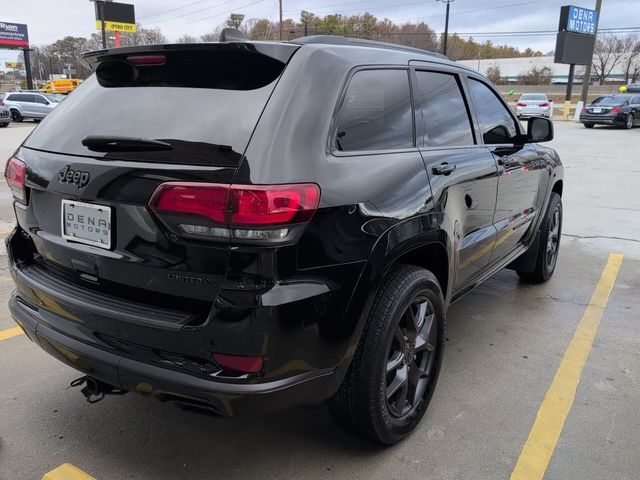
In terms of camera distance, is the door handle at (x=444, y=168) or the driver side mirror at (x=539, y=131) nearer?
the door handle at (x=444, y=168)

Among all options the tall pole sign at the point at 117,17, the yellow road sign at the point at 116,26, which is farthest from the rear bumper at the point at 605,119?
the yellow road sign at the point at 116,26

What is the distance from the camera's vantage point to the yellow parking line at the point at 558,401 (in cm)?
253

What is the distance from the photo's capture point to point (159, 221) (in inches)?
78.7

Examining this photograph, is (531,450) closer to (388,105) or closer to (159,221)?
(388,105)

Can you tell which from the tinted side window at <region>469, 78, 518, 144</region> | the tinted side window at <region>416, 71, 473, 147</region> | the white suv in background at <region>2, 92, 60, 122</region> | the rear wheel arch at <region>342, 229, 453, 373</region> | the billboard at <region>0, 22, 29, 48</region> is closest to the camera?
the rear wheel arch at <region>342, 229, 453, 373</region>

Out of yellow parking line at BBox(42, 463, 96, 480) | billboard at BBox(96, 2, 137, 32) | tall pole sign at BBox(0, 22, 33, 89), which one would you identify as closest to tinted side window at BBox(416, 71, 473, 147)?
yellow parking line at BBox(42, 463, 96, 480)

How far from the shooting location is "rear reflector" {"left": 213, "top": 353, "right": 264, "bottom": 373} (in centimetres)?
193

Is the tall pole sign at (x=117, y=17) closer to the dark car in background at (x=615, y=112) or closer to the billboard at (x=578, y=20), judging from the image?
the billboard at (x=578, y=20)

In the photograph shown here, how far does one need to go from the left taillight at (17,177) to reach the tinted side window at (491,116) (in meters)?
2.60

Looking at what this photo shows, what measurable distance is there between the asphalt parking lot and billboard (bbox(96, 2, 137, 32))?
37974mm

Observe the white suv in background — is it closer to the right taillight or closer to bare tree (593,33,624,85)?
the right taillight

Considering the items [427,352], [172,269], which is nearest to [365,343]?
[427,352]

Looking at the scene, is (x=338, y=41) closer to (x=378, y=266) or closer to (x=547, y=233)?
(x=378, y=266)

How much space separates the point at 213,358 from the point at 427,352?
1.29 metres
